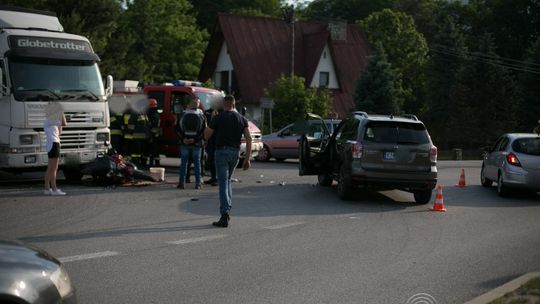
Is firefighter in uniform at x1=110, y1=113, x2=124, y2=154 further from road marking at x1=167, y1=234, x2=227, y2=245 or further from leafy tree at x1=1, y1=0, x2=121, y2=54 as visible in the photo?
leafy tree at x1=1, y1=0, x2=121, y2=54

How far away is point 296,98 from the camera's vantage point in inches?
1454

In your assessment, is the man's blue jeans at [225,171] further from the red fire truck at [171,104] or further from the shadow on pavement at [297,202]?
the red fire truck at [171,104]

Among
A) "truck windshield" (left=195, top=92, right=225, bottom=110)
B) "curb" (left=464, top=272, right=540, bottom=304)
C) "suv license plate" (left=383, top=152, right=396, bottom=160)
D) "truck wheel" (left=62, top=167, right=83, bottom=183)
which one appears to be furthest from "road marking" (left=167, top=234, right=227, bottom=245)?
"truck windshield" (left=195, top=92, right=225, bottom=110)

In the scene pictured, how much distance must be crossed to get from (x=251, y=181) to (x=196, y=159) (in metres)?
2.78

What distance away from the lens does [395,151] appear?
13.2 meters

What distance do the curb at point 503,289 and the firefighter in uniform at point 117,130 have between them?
1277 cm

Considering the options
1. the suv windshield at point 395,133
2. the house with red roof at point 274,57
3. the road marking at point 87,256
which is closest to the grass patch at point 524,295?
the road marking at point 87,256

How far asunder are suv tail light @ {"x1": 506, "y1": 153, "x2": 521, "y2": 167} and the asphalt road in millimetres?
1027

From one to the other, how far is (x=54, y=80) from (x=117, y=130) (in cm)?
411

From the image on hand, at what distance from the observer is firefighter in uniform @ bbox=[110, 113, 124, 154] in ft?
59.0

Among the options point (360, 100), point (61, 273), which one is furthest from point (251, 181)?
point (360, 100)

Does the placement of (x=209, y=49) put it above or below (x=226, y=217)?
above

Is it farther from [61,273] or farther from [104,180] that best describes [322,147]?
[61,273]

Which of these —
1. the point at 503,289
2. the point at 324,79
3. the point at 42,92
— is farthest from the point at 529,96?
the point at 503,289
